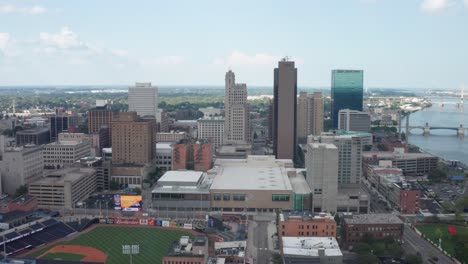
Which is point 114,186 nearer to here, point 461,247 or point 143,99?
point 461,247

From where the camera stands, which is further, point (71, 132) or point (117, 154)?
point (71, 132)

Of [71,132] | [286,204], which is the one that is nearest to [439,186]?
[286,204]

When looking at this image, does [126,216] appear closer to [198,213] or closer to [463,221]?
[198,213]

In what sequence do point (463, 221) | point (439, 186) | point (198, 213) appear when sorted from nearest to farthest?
1. point (463, 221)
2. point (198, 213)
3. point (439, 186)

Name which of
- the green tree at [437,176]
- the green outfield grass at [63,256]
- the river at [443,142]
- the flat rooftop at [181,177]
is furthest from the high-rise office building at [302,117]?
the green outfield grass at [63,256]

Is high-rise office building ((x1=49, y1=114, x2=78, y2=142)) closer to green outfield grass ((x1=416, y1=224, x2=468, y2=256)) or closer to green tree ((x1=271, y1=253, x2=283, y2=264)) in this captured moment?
green tree ((x1=271, y1=253, x2=283, y2=264))

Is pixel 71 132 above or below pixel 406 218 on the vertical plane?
above
